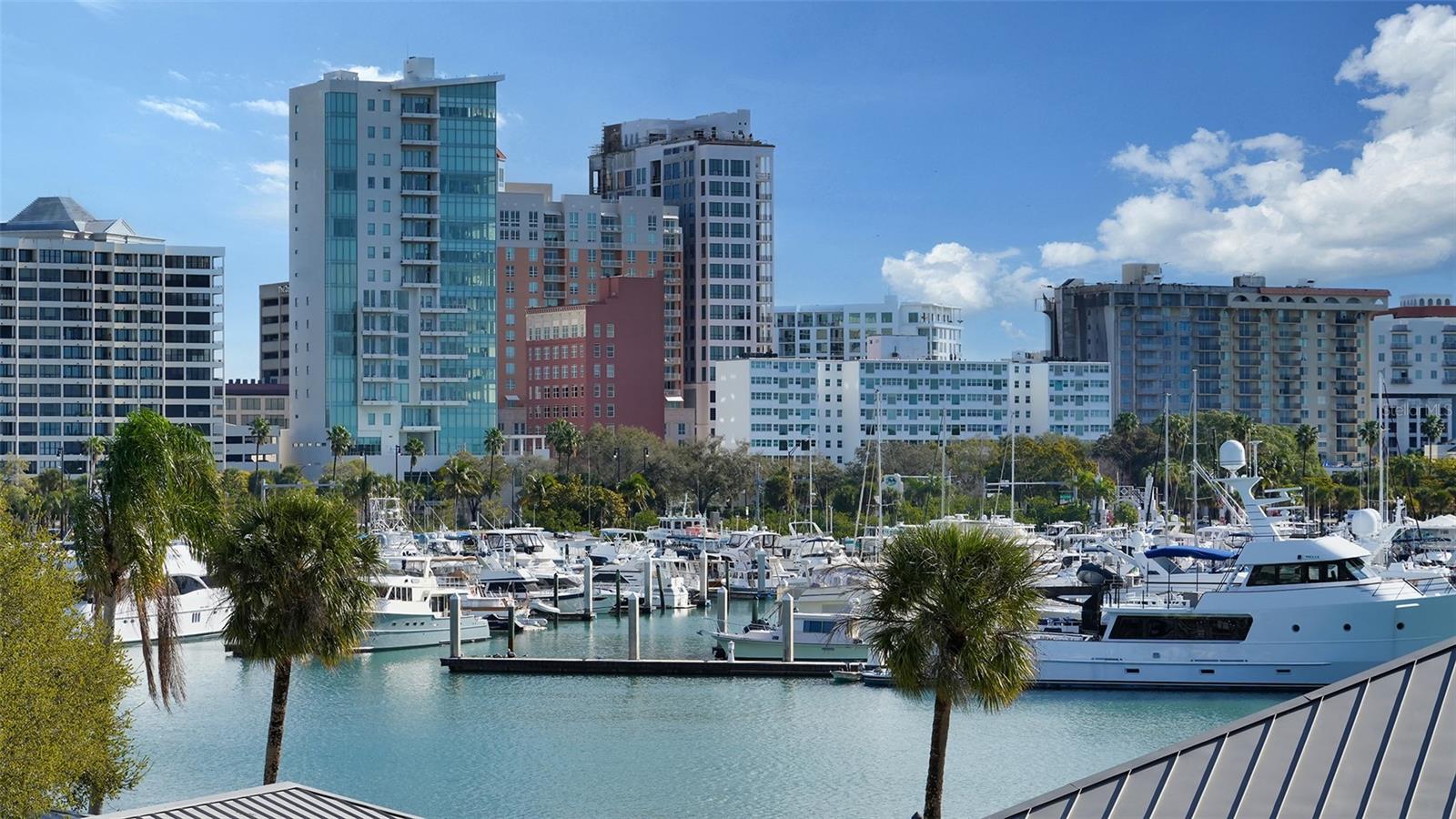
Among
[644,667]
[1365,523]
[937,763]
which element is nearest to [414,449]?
[644,667]

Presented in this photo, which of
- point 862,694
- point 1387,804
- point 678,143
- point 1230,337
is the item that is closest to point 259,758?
point 862,694

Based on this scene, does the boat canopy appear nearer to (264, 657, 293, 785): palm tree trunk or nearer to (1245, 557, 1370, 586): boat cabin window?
(1245, 557, 1370, 586): boat cabin window

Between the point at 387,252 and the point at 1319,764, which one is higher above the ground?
the point at 387,252

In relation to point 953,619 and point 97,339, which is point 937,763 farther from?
point 97,339

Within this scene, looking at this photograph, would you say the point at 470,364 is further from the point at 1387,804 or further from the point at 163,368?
the point at 1387,804

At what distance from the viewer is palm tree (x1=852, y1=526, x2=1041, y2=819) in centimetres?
2806

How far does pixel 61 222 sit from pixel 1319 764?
16689 centimetres

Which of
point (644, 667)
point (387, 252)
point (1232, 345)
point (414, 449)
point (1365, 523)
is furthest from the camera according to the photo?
point (1232, 345)

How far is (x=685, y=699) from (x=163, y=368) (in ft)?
378

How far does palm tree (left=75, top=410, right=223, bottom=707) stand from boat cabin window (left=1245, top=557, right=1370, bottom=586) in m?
33.7

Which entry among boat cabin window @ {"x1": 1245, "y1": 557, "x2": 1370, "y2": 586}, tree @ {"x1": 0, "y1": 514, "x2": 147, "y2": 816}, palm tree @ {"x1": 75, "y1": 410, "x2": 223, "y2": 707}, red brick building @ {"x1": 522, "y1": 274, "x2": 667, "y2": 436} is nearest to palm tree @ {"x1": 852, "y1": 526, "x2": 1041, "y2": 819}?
tree @ {"x1": 0, "y1": 514, "x2": 147, "y2": 816}

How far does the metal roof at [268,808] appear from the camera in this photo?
66.1 ft

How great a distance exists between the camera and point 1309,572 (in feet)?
175

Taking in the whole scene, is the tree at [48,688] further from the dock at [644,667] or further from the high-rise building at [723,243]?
the high-rise building at [723,243]
